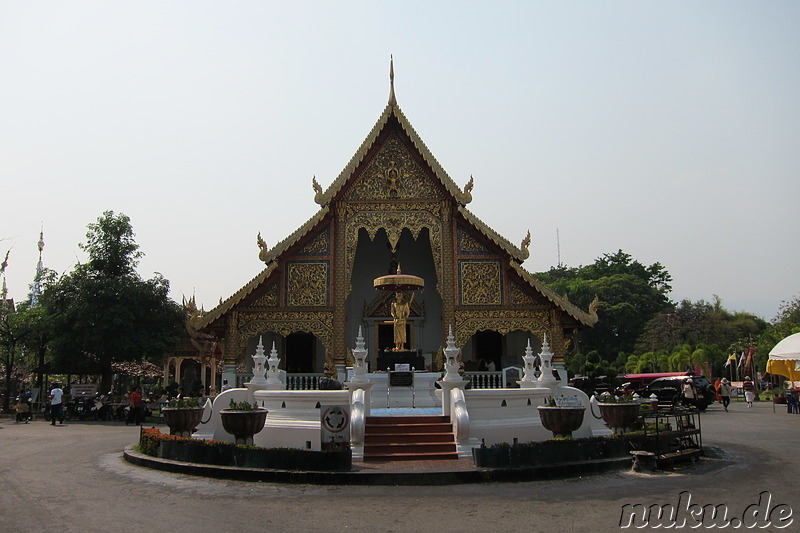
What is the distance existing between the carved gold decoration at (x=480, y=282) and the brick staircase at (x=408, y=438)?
7.13 m

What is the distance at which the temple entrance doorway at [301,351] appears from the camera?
21.1 m

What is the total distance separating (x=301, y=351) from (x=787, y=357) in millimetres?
17086

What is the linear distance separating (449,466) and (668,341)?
143 ft

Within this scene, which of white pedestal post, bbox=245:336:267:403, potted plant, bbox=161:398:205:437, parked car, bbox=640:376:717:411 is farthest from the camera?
parked car, bbox=640:376:717:411

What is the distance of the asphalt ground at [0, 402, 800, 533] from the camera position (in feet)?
20.6

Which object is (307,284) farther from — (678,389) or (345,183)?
(678,389)

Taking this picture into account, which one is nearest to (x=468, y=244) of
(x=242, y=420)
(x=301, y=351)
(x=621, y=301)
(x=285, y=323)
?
(x=285, y=323)

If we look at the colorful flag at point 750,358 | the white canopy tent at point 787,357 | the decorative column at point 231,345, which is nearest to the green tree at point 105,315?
the decorative column at point 231,345

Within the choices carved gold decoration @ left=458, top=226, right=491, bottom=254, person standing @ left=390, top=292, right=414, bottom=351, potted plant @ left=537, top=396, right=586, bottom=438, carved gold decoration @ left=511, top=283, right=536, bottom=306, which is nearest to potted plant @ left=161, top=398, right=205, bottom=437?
person standing @ left=390, top=292, right=414, bottom=351

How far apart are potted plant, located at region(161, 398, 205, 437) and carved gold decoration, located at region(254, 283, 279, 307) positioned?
23.1 ft

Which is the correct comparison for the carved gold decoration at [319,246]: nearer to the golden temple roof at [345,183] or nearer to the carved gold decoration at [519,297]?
the golden temple roof at [345,183]

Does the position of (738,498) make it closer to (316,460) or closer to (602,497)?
(602,497)

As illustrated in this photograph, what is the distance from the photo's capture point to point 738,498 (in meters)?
7.31

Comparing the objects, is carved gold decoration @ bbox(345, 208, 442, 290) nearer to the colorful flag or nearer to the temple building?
the temple building
